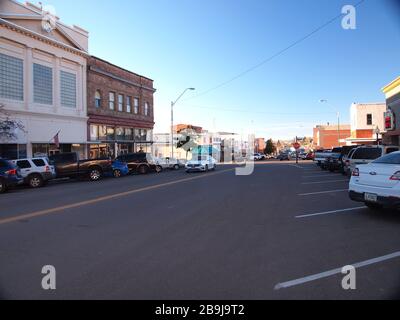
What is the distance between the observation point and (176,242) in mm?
6809

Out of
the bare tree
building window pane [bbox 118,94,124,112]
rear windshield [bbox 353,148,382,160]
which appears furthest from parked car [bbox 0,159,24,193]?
building window pane [bbox 118,94,124,112]

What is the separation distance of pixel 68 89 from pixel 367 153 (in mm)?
24825

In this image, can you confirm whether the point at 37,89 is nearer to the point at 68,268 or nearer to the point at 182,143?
the point at 68,268

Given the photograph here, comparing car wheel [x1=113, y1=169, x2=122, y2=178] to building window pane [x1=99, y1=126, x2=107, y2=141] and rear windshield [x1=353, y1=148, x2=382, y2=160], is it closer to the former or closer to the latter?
building window pane [x1=99, y1=126, x2=107, y2=141]

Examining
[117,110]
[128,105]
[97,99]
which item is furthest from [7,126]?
[128,105]

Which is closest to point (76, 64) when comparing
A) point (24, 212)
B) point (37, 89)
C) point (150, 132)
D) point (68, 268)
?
point (37, 89)

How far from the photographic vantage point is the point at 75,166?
24.1 metres

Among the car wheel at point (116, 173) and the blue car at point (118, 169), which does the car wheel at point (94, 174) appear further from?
the car wheel at point (116, 173)

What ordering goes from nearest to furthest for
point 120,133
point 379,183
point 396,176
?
point 396,176
point 379,183
point 120,133

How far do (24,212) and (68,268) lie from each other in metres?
5.84

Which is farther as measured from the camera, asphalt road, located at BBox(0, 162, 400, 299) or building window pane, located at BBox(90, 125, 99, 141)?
building window pane, located at BBox(90, 125, 99, 141)

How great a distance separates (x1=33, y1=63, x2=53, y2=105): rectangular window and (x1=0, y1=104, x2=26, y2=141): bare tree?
3.51m

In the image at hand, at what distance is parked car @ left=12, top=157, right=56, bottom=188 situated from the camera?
20109 mm

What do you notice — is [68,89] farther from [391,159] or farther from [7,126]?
[391,159]
